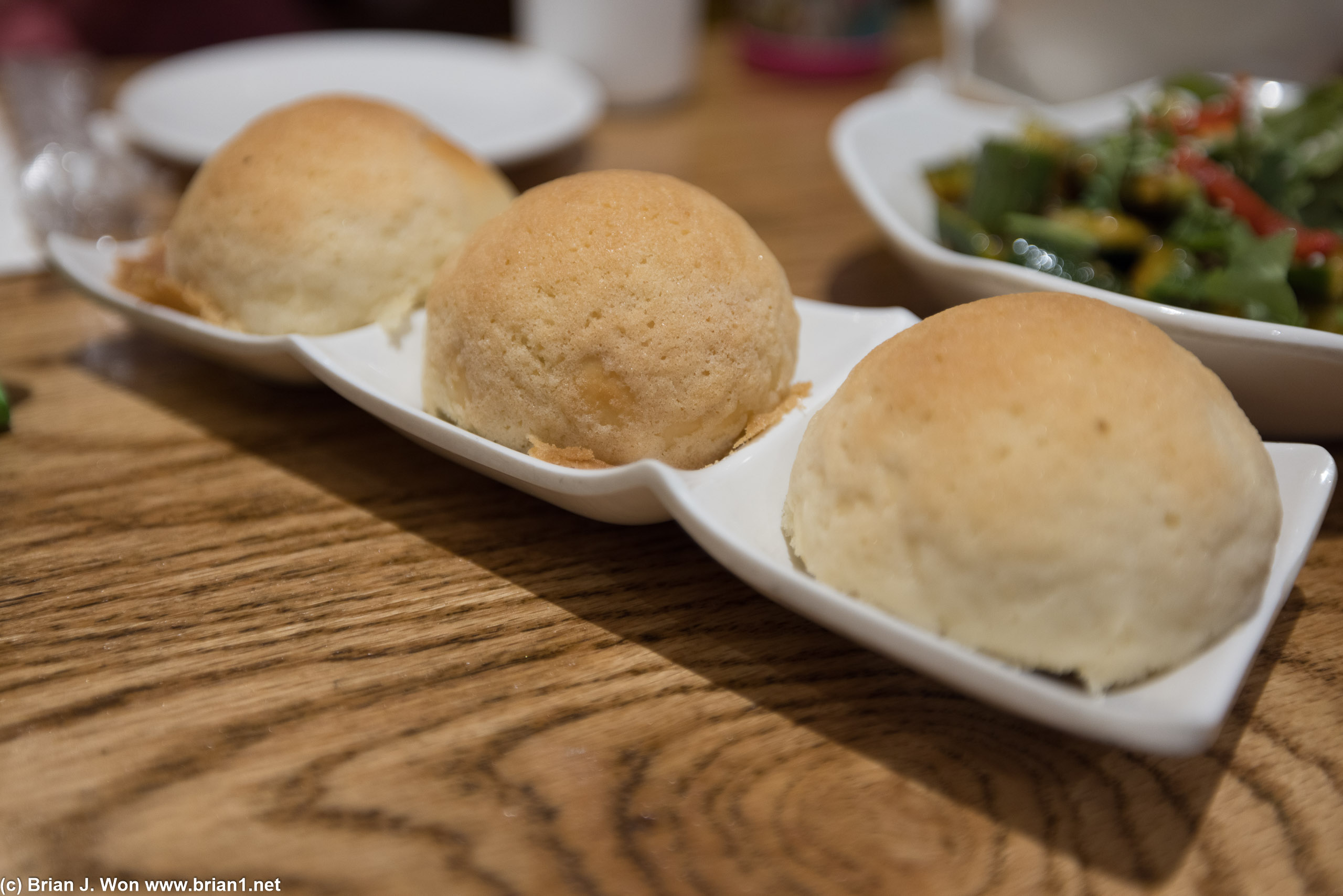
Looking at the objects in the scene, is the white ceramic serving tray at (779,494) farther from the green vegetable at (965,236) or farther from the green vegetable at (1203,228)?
the green vegetable at (1203,228)

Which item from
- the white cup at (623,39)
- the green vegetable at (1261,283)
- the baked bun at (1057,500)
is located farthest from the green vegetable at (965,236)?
the white cup at (623,39)

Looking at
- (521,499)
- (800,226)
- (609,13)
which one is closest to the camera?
(521,499)

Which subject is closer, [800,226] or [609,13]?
[800,226]

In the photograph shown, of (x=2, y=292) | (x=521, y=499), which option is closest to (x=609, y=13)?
(x=2, y=292)

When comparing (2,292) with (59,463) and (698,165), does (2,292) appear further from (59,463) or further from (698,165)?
(698,165)

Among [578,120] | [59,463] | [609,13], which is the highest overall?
[609,13]

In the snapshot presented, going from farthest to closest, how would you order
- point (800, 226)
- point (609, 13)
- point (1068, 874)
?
1. point (609, 13)
2. point (800, 226)
3. point (1068, 874)

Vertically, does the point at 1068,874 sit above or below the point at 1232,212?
below

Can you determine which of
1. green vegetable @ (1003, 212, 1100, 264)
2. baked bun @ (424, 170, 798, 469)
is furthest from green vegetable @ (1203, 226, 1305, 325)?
baked bun @ (424, 170, 798, 469)

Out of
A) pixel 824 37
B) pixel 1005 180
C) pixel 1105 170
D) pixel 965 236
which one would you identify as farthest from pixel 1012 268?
pixel 824 37

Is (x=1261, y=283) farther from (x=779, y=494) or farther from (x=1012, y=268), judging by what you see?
(x=779, y=494)
